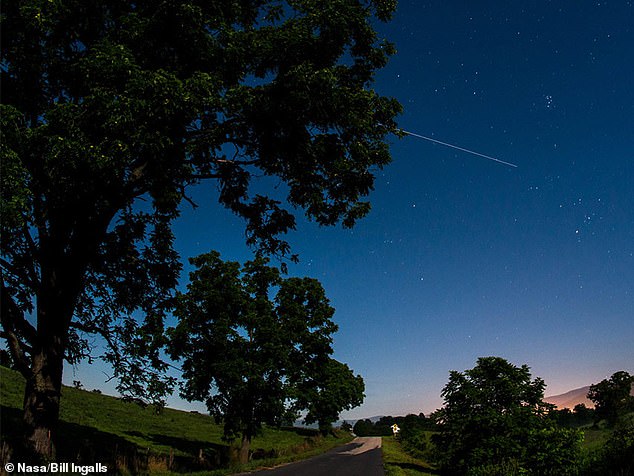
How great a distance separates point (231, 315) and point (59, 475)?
13.0 metres

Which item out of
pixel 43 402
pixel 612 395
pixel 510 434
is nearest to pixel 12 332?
pixel 43 402

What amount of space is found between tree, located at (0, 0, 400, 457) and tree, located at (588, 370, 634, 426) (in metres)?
75.4

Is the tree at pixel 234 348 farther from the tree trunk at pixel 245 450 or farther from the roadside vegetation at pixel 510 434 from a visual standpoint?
the roadside vegetation at pixel 510 434

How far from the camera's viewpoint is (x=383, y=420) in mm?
151750

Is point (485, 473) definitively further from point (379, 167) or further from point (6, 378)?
point (6, 378)

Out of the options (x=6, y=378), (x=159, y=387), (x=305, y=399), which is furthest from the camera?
(x=6, y=378)

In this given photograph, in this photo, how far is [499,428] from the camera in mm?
16844

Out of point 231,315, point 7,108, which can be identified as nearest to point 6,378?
point 231,315

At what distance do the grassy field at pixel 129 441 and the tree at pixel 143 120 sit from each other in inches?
156

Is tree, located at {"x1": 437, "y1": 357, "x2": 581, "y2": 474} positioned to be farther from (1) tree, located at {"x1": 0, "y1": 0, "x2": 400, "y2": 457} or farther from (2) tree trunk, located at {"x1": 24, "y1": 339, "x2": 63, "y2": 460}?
(2) tree trunk, located at {"x1": 24, "y1": 339, "x2": 63, "y2": 460}

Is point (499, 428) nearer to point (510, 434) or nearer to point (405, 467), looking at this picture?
point (510, 434)

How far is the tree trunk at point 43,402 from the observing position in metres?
9.29

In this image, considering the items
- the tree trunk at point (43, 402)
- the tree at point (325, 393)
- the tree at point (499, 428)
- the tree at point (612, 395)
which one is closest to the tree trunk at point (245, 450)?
the tree at point (325, 393)

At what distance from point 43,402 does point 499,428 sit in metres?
16.7
